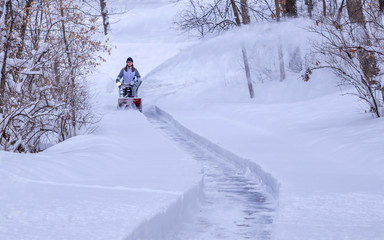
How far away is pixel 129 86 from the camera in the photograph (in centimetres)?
2194

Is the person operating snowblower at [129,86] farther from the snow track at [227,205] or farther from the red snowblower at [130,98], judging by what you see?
the snow track at [227,205]

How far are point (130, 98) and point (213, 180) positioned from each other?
1306cm

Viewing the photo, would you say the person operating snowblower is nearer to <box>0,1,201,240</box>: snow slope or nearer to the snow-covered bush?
the snow-covered bush

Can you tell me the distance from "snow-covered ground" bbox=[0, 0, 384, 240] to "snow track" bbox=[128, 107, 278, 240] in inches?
0.6

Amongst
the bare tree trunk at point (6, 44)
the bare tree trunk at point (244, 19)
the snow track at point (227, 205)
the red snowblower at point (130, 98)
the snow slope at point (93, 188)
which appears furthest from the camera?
the bare tree trunk at point (244, 19)

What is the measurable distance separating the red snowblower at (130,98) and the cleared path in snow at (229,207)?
35.7ft

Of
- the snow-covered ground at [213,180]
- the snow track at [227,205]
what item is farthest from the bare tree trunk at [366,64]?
the snow track at [227,205]

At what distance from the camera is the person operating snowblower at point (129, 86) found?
21.8m

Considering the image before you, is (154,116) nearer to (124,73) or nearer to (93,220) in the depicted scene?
(124,73)

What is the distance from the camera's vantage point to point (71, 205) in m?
5.63

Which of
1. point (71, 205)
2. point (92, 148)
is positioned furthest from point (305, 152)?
point (71, 205)

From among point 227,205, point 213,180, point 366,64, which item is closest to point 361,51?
point 366,64

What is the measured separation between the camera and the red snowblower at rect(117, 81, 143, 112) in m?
21.8

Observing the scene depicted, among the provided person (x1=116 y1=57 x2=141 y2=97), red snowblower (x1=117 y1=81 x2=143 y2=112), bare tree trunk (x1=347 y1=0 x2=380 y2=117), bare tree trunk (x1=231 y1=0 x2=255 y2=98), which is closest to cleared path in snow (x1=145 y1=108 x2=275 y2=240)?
bare tree trunk (x1=347 y1=0 x2=380 y2=117)
